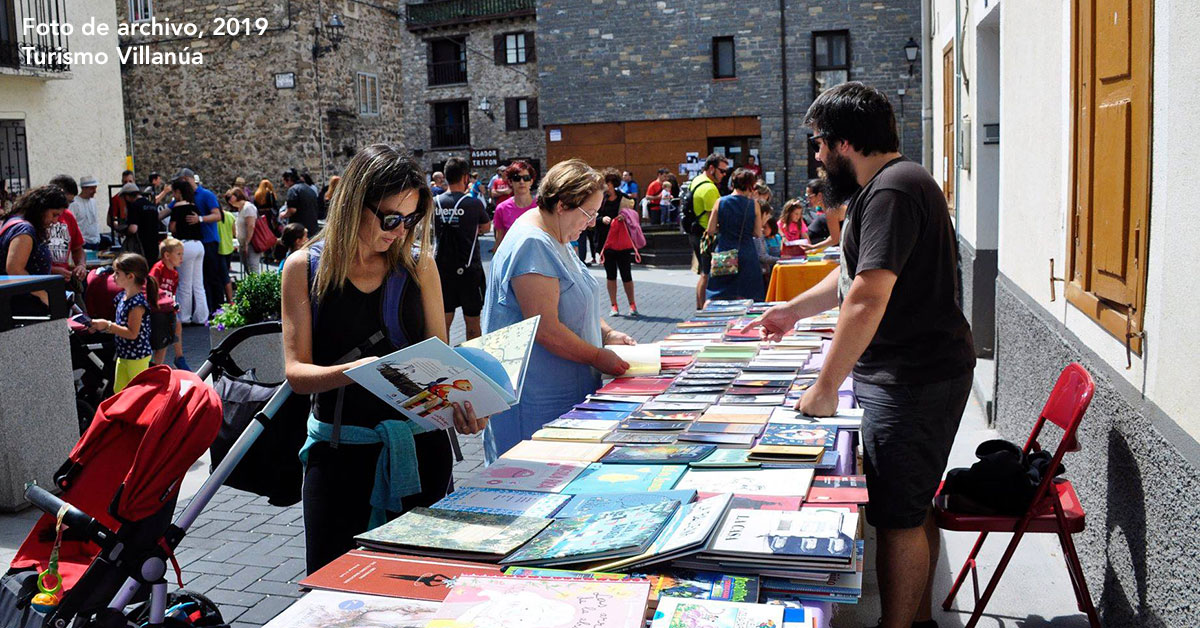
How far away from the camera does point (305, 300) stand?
118 inches

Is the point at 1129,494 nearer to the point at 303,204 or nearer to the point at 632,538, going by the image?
the point at 632,538

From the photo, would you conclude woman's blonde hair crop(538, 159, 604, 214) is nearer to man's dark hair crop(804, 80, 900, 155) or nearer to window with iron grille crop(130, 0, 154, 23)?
man's dark hair crop(804, 80, 900, 155)

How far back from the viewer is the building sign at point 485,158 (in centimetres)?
3916

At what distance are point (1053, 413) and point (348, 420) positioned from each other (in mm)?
2455

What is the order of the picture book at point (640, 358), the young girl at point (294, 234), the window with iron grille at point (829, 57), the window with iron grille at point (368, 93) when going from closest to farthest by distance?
the picture book at point (640, 358)
the young girl at point (294, 234)
the window with iron grille at point (829, 57)
the window with iron grille at point (368, 93)

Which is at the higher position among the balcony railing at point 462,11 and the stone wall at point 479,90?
the balcony railing at point 462,11

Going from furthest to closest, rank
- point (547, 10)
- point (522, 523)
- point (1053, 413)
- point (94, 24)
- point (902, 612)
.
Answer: point (547, 10) < point (94, 24) < point (1053, 413) < point (902, 612) < point (522, 523)

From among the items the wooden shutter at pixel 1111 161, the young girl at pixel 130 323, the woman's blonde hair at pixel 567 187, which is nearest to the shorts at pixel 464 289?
the young girl at pixel 130 323

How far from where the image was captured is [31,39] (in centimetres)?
1969

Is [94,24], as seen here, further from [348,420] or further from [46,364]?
[348,420]

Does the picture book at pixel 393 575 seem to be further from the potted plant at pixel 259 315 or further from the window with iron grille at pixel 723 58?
the window with iron grille at pixel 723 58

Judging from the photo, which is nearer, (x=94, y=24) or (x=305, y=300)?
(x=305, y=300)

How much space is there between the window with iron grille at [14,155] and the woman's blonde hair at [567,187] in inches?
747

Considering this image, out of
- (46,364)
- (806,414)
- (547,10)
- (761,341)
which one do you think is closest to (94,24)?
(547,10)
